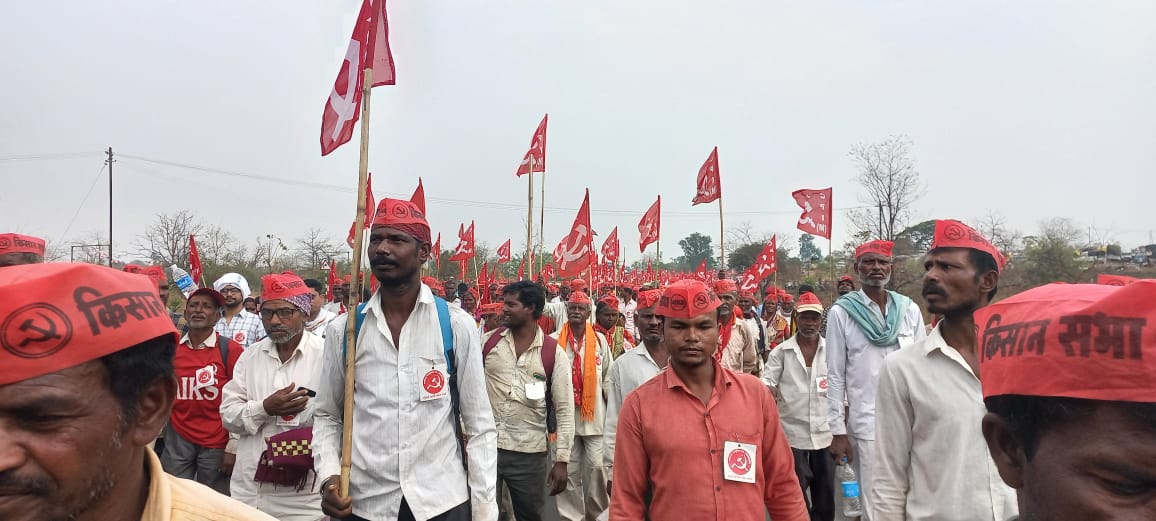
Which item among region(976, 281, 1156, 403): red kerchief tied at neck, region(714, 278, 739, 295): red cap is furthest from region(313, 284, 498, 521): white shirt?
region(714, 278, 739, 295): red cap

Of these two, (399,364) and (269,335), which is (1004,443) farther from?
(269,335)

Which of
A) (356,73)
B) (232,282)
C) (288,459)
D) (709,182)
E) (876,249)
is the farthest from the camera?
(709,182)

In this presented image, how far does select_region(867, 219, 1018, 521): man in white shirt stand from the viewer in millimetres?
2596

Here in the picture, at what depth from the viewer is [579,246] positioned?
402 inches

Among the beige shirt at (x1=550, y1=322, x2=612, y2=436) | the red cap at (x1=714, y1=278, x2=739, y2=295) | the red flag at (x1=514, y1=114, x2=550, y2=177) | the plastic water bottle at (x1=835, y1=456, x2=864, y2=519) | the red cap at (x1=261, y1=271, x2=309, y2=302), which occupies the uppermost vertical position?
the red flag at (x1=514, y1=114, x2=550, y2=177)

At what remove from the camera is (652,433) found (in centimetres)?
279

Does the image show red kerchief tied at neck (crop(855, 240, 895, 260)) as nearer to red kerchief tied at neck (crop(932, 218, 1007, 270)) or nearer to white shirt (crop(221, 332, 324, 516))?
red kerchief tied at neck (crop(932, 218, 1007, 270))

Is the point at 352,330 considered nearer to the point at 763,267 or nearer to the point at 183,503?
the point at 183,503

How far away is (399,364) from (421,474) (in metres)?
0.51

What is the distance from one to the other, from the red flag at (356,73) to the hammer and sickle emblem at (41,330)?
2.55 metres

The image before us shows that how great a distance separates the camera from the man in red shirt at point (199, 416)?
4180 mm

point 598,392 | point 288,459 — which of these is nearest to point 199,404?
point 288,459

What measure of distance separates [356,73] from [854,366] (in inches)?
153

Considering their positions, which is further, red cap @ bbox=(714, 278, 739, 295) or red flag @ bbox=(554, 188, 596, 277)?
red flag @ bbox=(554, 188, 596, 277)
